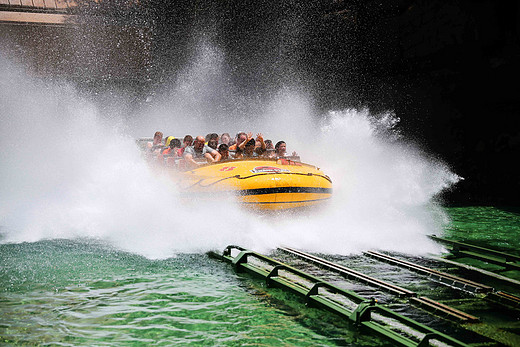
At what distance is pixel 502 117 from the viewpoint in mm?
17156

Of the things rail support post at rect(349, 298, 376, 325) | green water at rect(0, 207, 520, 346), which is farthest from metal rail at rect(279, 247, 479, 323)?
green water at rect(0, 207, 520, 346)

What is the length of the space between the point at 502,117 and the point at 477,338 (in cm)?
1382

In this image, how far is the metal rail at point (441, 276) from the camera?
627 cm

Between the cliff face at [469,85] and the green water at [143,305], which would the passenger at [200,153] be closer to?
the green water at [143,305]

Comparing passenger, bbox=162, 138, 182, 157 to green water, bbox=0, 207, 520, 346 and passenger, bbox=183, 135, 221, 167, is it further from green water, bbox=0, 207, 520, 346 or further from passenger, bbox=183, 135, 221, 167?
green water, bbox=0, 207, 520, 346

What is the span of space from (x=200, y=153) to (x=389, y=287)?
5101 millimetres

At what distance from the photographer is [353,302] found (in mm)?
5859

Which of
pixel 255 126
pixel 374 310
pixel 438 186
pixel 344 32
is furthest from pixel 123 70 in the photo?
pixel 374 310

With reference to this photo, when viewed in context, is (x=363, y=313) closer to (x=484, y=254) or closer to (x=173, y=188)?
(x=484, y=254)

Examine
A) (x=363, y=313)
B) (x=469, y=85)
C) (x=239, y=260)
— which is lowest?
(x=363, y=313)

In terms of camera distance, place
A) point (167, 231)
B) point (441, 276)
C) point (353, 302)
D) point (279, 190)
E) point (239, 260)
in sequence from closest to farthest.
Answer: point (353, 302), point (441, 276), point (239, 260), point (167, 231), point (279, 190)

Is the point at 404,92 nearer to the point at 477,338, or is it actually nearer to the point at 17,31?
the point at 17,31

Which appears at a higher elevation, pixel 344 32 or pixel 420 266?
pixel 344 32

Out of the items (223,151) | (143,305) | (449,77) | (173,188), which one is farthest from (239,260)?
(449,77)
